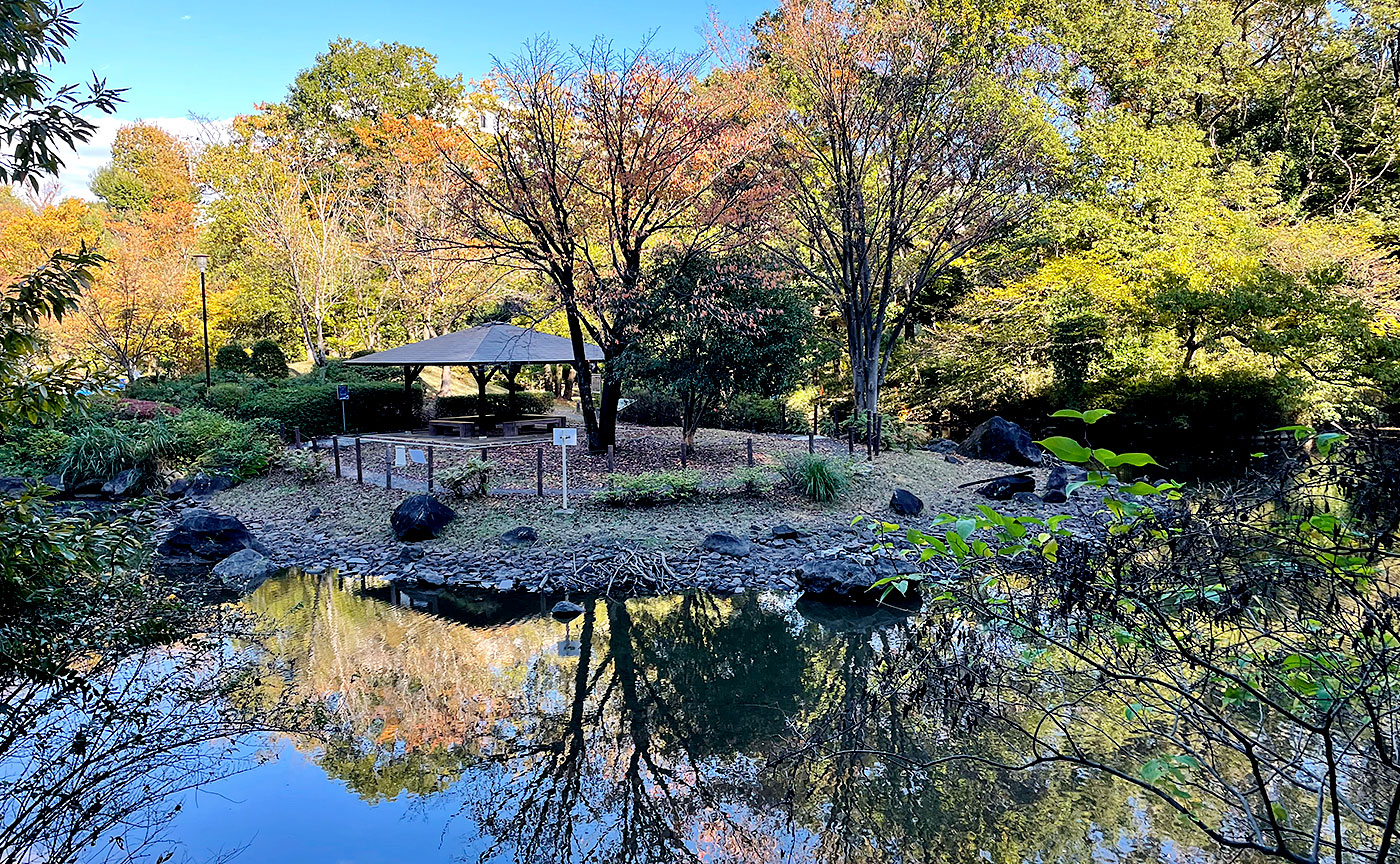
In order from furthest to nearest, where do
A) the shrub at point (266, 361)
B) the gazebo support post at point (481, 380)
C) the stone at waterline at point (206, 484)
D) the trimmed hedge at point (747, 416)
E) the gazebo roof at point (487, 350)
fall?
the shrub at point (266, 361)
the trimmed hedge at point (747, 416)
the gazebo support post at point (481, 380)
the gazebo roof at point (487, 350)
the stone at waterline at point (206, 484)

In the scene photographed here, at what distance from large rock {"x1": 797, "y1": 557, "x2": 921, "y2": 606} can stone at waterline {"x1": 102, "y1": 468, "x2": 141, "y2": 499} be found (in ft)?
31.1

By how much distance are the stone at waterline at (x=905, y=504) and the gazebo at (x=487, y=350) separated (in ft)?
19.2

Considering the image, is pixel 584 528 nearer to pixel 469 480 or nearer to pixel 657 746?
pixel 469 480

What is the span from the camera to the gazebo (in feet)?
44.7

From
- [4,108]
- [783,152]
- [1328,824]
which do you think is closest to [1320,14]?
[783,152]

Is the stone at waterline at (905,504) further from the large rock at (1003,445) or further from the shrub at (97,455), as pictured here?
the shrub at (97,455)

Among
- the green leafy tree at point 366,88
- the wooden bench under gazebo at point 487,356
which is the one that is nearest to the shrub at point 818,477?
the wooden bench under gazebo at point 487,356

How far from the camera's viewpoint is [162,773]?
447 centimetres

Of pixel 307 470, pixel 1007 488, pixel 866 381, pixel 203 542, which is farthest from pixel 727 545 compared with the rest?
pixel 307 470

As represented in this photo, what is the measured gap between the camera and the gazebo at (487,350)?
13.6 meters

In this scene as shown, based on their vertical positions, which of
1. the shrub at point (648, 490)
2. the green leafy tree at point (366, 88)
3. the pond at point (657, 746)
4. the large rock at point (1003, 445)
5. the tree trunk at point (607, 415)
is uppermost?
the green leafy tree at point (366, 88)

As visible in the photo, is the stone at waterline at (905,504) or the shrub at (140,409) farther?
the shrub at (140,409)

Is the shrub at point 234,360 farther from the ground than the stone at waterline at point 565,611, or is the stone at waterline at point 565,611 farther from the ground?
the shrub at point 234,360

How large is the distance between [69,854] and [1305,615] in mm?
5028
